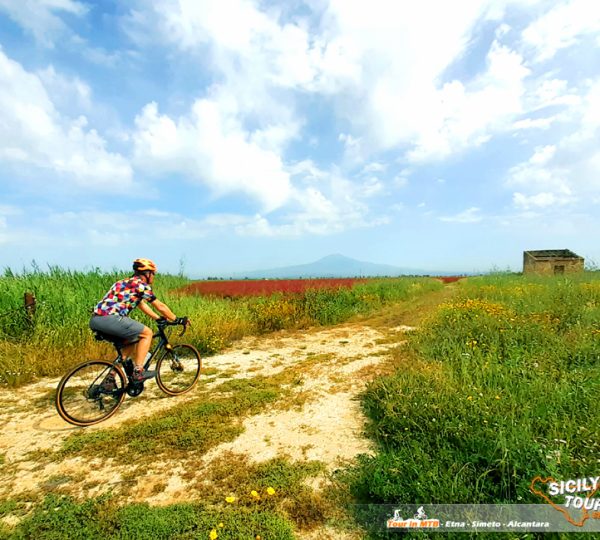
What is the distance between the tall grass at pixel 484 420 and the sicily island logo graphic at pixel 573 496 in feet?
0.21

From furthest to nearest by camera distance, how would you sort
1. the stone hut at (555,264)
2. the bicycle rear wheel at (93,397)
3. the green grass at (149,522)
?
the stone hut at (555,264) → the bicycle rear wheel at (93,397) → the green grass at (149,522)

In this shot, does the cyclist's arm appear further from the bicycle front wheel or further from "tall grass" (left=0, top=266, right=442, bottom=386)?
"tall grass" (left=0, top=266, right=442, bottom=386)

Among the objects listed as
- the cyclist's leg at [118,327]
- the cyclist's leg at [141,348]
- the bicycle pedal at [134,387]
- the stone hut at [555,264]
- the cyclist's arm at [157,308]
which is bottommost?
the bicycle pedal at [134,387]

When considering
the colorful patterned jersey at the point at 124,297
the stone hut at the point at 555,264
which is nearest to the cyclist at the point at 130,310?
the colorful patterned jersey at the point at 124,297

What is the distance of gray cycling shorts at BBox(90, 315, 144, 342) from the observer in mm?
4504

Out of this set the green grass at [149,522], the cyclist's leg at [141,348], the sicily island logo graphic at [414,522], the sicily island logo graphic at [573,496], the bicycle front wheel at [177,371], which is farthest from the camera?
the bicycle front wheel at [177,371]

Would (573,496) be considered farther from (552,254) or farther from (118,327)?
(552,254)

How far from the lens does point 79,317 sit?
8.16 metres

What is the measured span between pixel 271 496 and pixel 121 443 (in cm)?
234

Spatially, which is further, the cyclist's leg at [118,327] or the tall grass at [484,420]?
the cyclist's leg at [118,327]

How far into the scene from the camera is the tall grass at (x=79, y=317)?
6.80 m

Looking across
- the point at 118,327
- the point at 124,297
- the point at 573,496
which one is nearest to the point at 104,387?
the point at 118,327

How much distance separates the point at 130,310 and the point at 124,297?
0.25m

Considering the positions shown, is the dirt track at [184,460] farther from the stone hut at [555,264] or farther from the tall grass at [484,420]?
the stone hut at [555,264]
